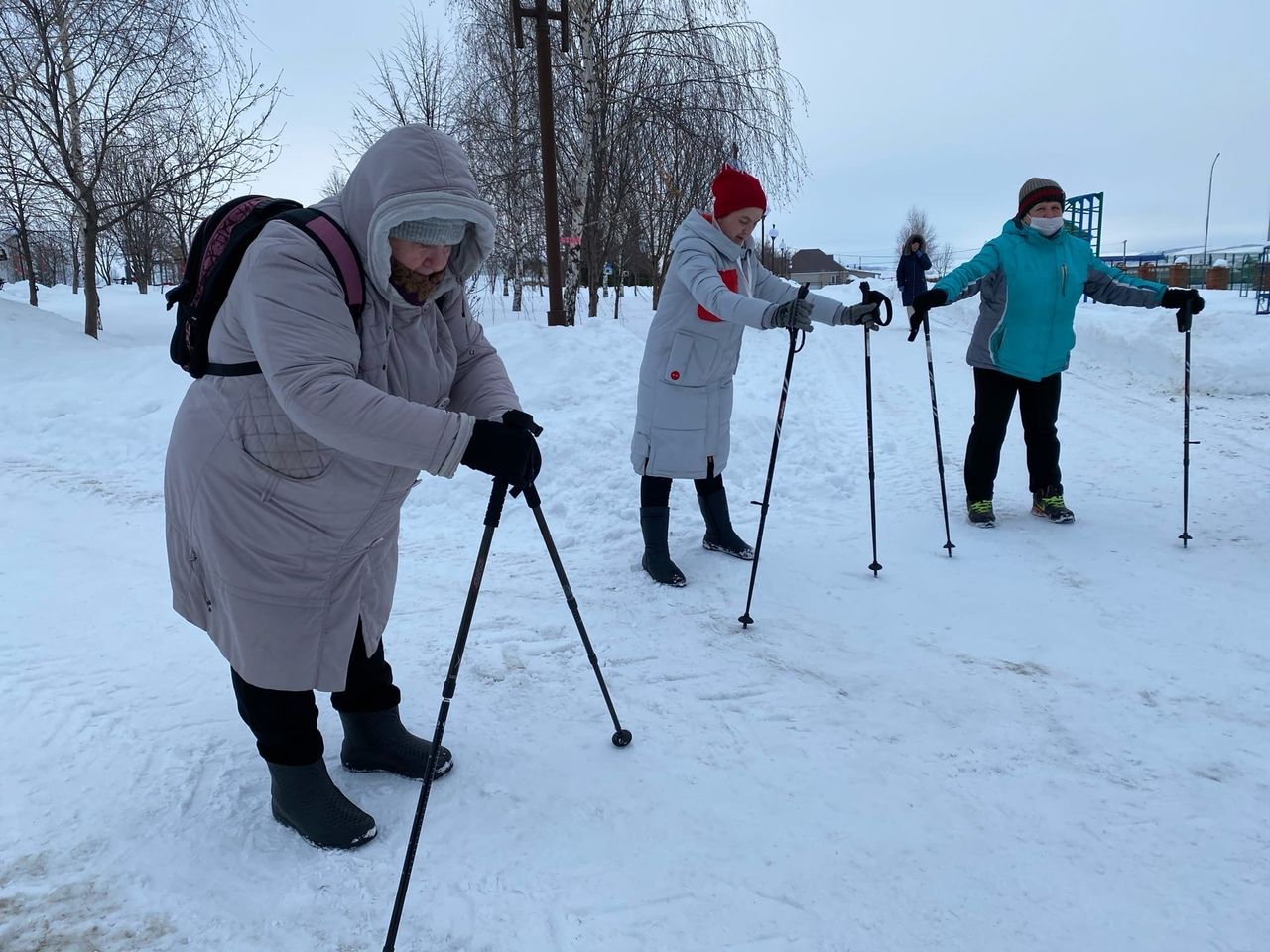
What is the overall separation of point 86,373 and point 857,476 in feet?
29.3

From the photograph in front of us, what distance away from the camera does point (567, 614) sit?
379 cm

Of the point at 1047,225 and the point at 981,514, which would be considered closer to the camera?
the point at 1047,225

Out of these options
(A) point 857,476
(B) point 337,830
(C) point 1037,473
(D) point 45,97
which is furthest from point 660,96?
(B) point 337,830

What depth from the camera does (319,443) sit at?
6.61 feet

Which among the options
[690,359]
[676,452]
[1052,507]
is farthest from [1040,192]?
[676,452]

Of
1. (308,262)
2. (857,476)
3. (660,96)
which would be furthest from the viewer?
(660,96)

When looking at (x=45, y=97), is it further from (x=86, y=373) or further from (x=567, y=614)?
(x=567, y=614)

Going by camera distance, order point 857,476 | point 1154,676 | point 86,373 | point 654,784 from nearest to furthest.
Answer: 1. point 654,784
2. point 1154,676
3. point 857,476
4. point 86,373

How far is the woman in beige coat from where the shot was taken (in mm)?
1833

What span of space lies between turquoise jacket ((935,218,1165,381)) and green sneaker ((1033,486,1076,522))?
773 mm

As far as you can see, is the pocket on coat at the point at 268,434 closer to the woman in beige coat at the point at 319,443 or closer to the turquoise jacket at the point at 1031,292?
the woman in beige coat at the point at 319,443

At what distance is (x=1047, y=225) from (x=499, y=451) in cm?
417

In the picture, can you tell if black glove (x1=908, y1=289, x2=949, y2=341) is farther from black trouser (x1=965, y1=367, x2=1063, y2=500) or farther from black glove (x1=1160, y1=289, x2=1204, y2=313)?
black glove (x1=1160, y1=289, x2=1204, y2=313)

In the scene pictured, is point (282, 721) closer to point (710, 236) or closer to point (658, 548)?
point (658, 548)
